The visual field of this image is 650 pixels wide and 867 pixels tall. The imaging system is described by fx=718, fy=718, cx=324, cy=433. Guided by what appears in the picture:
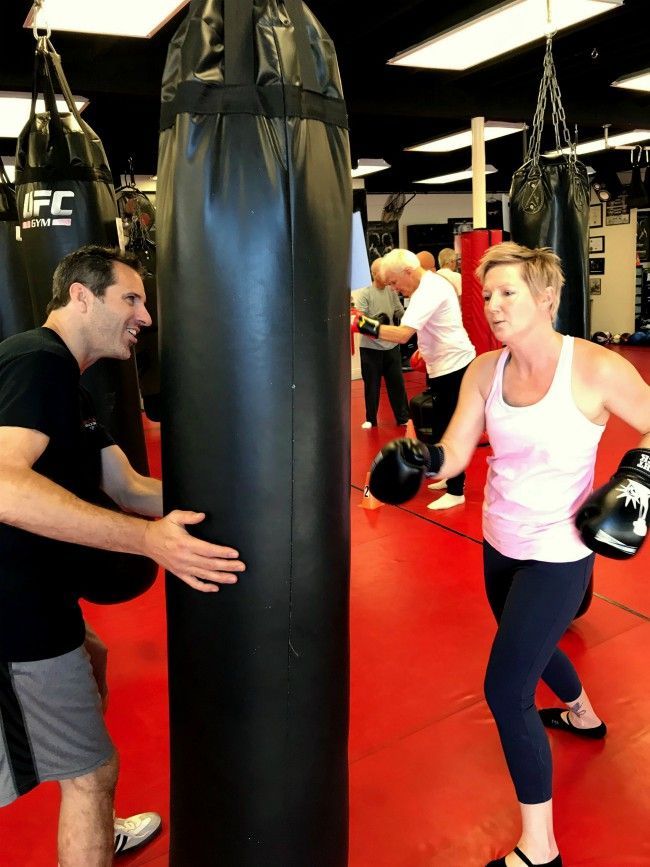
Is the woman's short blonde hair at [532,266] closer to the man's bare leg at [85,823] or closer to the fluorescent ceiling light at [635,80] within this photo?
the man's bare leg at [85,823]

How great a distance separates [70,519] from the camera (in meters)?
1.19

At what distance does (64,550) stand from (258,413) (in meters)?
0.59

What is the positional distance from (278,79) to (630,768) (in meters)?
1.95

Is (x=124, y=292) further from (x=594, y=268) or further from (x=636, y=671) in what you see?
(x=594, y=268)

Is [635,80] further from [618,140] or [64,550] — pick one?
[64,550]

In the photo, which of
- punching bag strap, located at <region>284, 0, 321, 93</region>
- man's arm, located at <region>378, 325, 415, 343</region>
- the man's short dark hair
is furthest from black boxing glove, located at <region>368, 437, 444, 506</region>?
man's arm, located at <region>378, 325, 415, 343</region>

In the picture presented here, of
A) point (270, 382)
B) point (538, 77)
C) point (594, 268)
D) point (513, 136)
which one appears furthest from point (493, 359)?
point (594, 268)

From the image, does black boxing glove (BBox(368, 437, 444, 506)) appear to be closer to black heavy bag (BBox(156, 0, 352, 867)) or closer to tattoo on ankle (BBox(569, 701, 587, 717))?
black heavy bag (BBox(156, 0, 352, 867))

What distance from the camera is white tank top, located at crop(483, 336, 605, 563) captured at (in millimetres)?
1578

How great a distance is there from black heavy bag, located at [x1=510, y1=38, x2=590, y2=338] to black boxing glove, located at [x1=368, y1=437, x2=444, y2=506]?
1278mm

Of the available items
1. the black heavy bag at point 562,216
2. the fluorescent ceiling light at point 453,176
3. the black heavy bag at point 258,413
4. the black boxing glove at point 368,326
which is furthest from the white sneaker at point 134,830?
the fluorescent ceiling light at point 453,176

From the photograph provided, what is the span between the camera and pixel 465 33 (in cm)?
383

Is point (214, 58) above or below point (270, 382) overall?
above

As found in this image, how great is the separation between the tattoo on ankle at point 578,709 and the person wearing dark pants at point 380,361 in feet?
13.6
